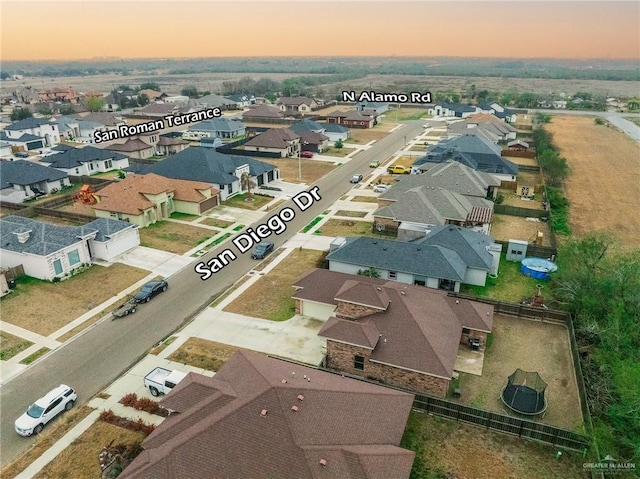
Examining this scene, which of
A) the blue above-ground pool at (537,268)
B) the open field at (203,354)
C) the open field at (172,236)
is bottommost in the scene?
the open field at (203,354)

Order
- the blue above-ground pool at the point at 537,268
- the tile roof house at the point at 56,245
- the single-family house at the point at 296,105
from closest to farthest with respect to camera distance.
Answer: the tile roof house at the point at 56,245, the blue above-ground pool at the point at 537,268, the single-family house at the point at 296,105

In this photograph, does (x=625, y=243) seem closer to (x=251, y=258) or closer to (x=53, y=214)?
(x=251, y=258)

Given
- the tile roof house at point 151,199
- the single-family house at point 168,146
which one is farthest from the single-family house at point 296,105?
the tile roof house at point 151,199

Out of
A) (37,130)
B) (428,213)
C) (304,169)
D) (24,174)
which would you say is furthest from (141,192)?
(37,130)

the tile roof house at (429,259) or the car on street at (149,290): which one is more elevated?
the tile roof house at (429,259)

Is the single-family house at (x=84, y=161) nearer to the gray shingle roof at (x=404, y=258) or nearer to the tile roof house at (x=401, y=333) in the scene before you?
the gray shingle roof at (x=404, y=258)

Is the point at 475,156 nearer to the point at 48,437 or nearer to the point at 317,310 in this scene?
the point at 317,310

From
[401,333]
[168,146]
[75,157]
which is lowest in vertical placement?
[401,333]
